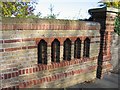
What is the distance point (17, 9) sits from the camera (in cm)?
974

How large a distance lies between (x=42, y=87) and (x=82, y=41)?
1.57m

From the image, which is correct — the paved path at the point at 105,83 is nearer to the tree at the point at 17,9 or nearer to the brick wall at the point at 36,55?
the brick wall at the point at 36,55

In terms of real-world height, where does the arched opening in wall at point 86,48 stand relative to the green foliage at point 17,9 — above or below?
below

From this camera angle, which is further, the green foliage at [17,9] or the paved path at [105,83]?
the green foliage at [17,9]

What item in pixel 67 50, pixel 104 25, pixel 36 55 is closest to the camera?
pixel 36 55

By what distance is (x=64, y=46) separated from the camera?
14.4ft

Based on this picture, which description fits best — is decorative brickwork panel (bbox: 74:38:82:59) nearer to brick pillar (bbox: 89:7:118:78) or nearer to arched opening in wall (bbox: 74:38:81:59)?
arched opening in wall (bbox: 74:38:81:59)

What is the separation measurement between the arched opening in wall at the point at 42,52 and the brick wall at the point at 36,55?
7cm

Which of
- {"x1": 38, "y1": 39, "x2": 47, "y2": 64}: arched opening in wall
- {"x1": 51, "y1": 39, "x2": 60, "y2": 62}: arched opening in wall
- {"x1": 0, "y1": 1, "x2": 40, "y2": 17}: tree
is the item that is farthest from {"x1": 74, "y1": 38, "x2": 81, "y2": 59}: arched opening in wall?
{"x1": 0, "y1": 1, "x2": 40, "y2": 17}: tree

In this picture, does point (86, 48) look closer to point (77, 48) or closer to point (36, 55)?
point (77, 48)

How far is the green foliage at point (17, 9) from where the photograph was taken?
9014 mm

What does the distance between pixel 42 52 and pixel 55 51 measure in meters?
0.36

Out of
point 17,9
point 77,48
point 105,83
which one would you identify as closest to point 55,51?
point 77,48

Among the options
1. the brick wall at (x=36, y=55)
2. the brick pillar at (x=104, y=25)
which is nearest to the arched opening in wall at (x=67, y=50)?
the brick wall at (x=36, y=55)
